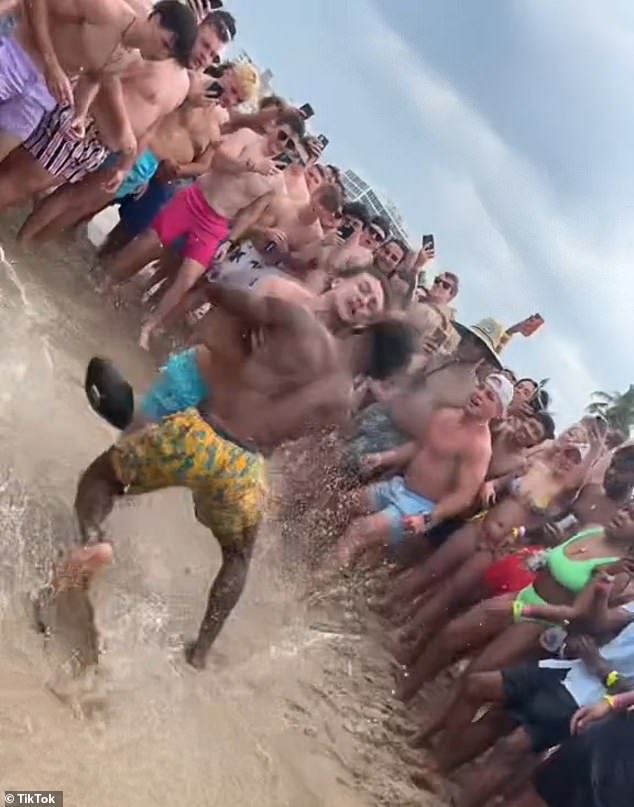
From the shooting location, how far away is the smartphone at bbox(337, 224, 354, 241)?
6.28 metres

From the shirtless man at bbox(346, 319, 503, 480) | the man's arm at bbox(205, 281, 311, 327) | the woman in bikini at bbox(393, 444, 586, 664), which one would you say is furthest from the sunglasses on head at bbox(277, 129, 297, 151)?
the man's arm at bbox(205, 281, 311, 327)

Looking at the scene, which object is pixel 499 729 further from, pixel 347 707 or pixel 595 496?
pixel 595 496

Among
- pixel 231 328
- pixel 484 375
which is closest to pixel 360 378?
pixel 231 328

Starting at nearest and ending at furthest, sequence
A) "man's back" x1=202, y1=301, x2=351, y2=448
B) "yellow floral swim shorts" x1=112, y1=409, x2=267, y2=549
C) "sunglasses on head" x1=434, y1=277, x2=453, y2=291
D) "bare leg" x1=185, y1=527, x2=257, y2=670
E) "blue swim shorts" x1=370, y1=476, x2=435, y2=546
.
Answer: "man's back" x1=202, y1=301, x2=351, y2=448, "yellow floral swim shorts" x1=112, y1=409, x2=267, y2=549, "bare leg" x1=185, y1=527, x2=257, y2=670, "blue swim shorts" x1=370, y1=476, x2=435, y2=546, "sunglasses on head" x1=434, y1=277, x2=453, y2=291

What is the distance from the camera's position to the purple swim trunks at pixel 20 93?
4.16 meters

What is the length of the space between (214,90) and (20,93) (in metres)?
1.45

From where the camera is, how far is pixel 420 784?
4285 millimetres

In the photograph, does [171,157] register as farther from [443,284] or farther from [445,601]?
[445,601]

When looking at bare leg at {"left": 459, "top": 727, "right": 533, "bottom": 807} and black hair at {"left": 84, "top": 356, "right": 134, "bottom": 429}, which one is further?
bare leg at {"left": 459, "top": 727, "right": 533, "bottom": 807}

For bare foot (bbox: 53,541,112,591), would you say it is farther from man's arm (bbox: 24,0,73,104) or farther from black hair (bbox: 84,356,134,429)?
man's arm (bbox: 24,0,73,104)

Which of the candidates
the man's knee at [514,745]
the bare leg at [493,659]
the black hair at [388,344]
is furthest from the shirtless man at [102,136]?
the man's knee at [514,745]

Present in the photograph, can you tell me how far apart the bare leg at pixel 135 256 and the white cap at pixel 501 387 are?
189cm

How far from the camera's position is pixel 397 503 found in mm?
4938

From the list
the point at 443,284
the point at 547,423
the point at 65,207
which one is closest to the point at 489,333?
the point at 443,284
